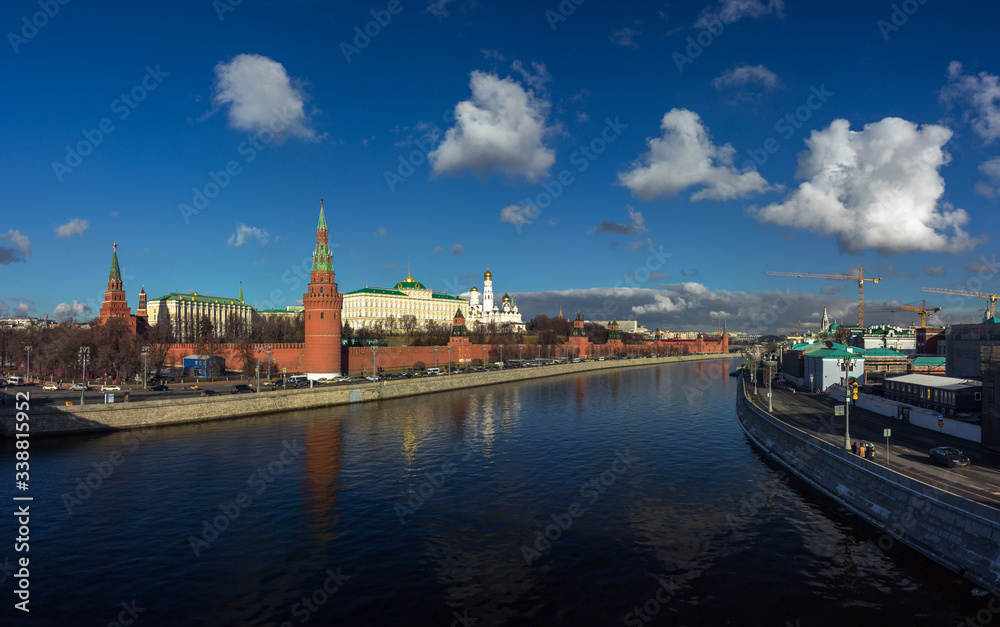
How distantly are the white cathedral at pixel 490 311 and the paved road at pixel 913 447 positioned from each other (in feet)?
418

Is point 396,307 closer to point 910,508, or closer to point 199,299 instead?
point 199,299

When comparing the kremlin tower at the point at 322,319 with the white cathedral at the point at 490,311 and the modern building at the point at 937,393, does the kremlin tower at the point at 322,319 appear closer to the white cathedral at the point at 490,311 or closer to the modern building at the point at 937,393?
the modern building at the point at 937,393

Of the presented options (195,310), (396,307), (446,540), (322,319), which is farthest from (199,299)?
(446,540)

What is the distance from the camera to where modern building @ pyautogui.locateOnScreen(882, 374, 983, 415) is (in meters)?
30.0

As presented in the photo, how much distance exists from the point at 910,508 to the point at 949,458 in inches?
172

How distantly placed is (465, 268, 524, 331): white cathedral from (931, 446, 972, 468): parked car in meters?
142

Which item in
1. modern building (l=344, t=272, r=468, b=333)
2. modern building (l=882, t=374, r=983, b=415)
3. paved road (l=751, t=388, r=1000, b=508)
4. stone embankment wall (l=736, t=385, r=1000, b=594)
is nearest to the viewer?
stone embankment wall (l=736, t=385, r=1000, b=594)

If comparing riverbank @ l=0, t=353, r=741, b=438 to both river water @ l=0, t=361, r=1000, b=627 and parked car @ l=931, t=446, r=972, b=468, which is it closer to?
river water @ l=0, t=361, r=1000, b=627

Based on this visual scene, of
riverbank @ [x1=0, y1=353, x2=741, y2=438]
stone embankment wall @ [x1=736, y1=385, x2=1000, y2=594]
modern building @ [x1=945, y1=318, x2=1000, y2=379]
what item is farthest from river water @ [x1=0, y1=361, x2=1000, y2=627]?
modern building @ [x1=945, y1=318, x2=1000, y2=379]

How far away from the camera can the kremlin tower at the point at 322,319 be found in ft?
212

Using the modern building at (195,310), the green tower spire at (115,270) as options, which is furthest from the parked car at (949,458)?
the modern building at (195,310)

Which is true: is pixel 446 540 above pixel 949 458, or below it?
below

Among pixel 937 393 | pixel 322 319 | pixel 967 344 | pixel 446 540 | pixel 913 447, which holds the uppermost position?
pixel 322 319

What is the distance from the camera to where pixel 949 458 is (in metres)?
21.9
